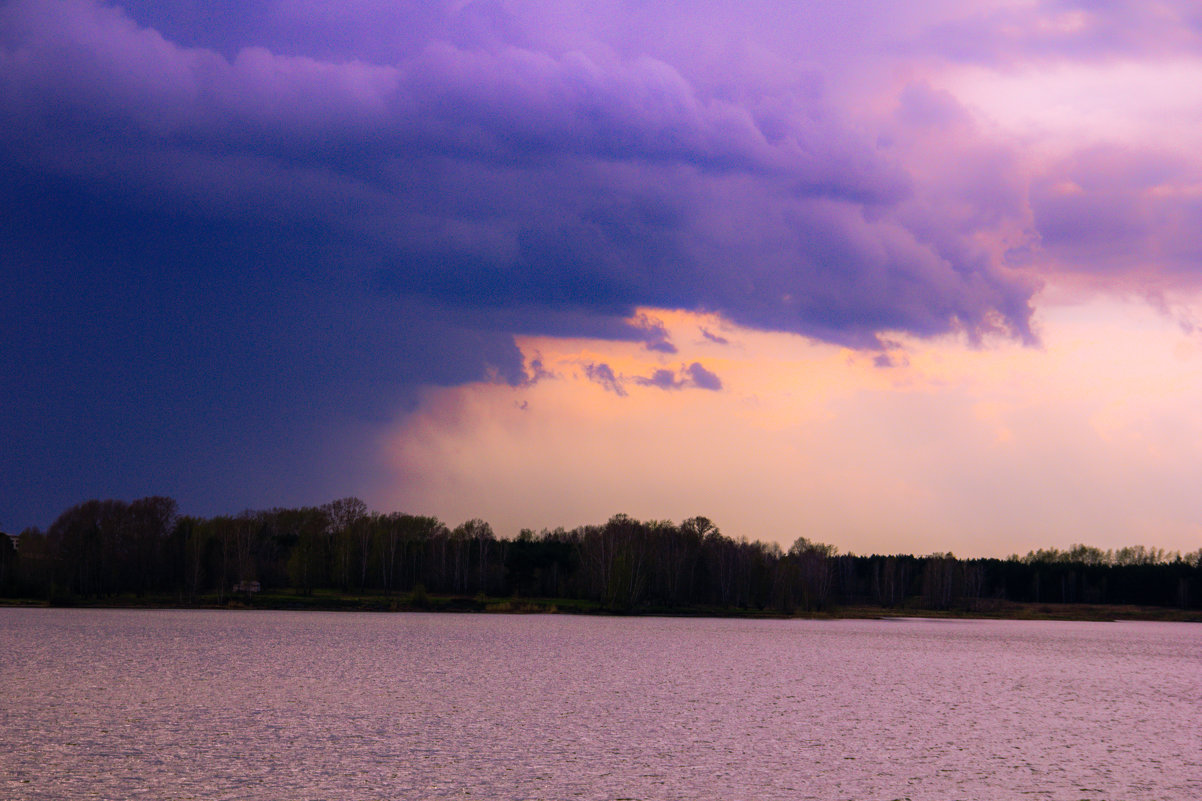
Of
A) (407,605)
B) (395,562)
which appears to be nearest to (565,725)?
(407,605)

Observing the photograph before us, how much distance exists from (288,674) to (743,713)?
14.9 meters

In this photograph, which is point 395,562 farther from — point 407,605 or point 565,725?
point 565,725

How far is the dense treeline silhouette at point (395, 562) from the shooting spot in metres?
106

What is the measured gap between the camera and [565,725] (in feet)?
74.4

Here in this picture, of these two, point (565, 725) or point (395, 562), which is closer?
point (565, 725)

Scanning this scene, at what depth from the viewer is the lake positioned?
53.6ft

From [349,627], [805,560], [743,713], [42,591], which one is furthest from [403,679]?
[805,560]

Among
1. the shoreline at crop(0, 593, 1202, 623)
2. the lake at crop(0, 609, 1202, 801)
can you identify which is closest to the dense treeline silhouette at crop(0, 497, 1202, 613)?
the shoreline at crop(0, 593, 1202, 623)

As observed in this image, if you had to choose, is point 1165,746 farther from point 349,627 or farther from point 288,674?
point 349,627

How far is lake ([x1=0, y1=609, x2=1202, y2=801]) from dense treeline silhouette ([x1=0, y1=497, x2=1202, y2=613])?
66.1 m

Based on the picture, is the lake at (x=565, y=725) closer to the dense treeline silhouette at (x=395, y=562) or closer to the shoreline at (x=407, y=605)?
the shoreline at (x=407, y=605)

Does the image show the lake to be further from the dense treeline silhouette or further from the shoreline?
the dense treeline silhouette

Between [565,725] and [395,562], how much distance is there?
11135 centimetres

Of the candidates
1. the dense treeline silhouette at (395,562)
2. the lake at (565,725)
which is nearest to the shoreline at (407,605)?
the dense treeline silhouette at (395,562)
